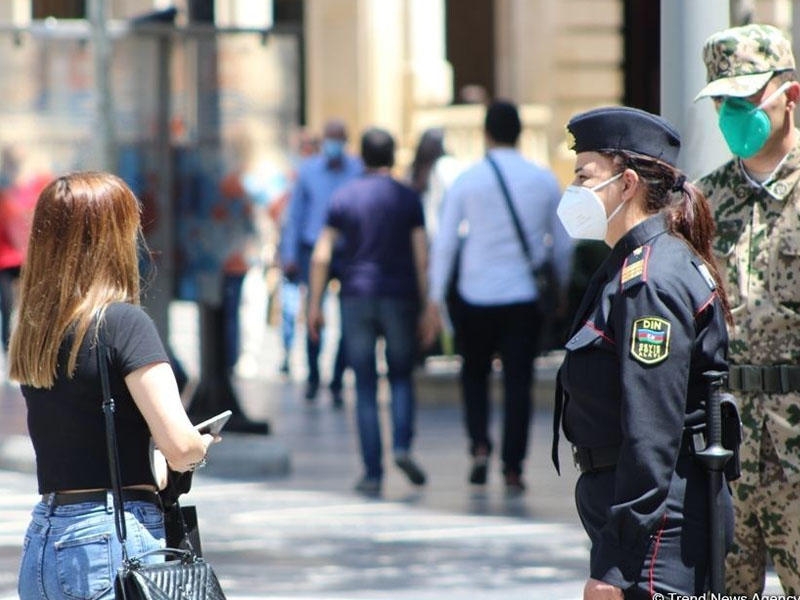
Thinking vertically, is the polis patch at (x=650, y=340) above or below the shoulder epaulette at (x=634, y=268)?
below

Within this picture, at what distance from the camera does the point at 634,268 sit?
4090 mm

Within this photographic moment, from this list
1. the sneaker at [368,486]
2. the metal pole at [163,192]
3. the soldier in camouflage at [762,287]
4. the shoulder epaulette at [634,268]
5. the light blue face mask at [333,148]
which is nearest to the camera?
the shoulder epaulette at [634,268]

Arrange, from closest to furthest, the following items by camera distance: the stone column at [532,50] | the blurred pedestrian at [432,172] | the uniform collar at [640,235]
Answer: the uniform collar at [640,235], the blurred pedestrian at [432,172], the stone column at [532,50]

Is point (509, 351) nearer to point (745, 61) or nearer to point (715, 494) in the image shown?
point (745, 61)

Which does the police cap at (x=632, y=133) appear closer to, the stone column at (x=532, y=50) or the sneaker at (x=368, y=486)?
the sneaker at (x=368, y=486)

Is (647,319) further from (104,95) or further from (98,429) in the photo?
(104,95)

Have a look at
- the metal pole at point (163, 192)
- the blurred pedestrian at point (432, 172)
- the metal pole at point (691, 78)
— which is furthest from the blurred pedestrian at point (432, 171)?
the metal pole at point (691, 78)

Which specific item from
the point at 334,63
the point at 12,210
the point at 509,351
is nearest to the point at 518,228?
the point at 509,351

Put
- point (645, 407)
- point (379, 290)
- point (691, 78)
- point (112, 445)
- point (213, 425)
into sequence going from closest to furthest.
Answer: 1. point (645, 407)
2. point (112, 445)
3. point (213, 425)
4. point (691, 78)
5. point (379, 290)

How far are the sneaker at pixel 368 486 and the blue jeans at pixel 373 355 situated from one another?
0.09 ft

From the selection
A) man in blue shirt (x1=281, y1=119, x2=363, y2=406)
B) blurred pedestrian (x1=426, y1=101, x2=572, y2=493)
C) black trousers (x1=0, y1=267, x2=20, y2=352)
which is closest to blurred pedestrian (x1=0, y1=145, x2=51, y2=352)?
black trousers (x1=0, y1=267, x2=20, y2=352)

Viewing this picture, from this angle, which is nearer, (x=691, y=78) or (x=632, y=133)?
(x=632, y=133)

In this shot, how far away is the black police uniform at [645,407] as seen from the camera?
394cm

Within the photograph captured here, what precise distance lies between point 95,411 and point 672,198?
1.35 metres
